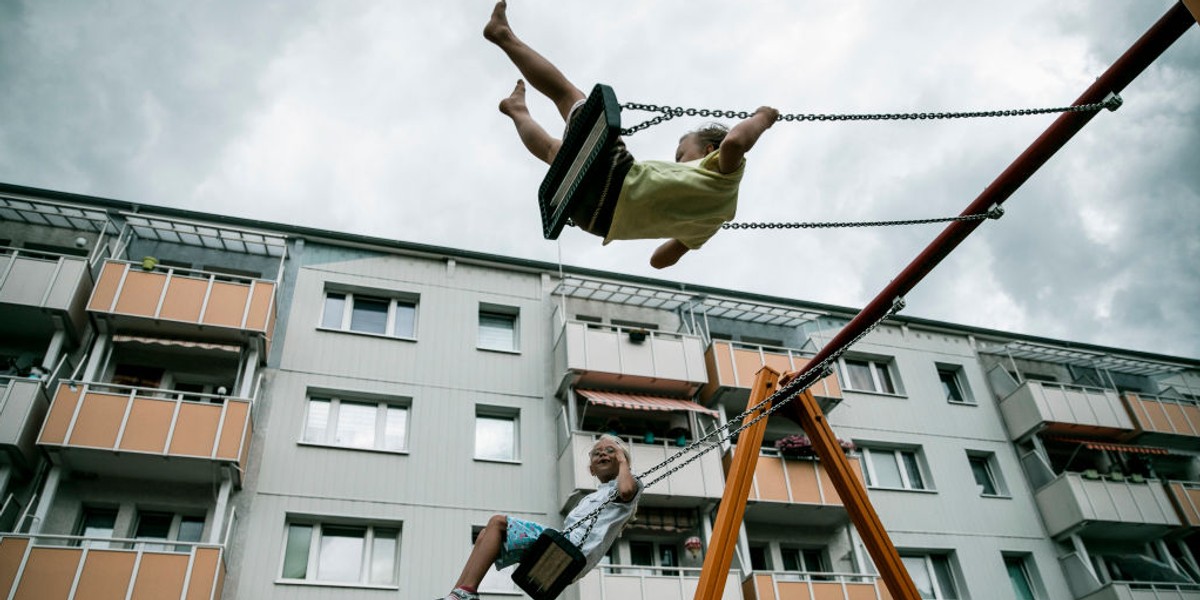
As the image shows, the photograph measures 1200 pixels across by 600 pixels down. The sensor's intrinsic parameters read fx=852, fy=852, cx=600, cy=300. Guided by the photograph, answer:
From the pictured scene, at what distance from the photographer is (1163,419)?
864 inches

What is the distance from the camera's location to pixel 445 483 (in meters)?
15.9

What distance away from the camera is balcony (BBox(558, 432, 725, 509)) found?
52.0 ft

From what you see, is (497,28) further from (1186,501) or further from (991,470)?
(1186,501)

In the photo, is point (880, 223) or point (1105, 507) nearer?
point (880, 223)

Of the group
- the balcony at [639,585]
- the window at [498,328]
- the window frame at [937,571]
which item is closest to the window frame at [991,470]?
the window frame at [937,571]

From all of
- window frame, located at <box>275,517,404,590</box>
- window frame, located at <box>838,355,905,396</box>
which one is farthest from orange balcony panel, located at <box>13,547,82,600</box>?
window frame, located at <box>838,355,905,396</box>

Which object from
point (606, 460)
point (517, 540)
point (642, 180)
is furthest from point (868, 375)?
point (642, 180)

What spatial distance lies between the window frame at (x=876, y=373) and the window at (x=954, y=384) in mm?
1255

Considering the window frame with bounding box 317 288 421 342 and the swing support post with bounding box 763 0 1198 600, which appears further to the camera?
the window frame with bounding box 317 288 421 342

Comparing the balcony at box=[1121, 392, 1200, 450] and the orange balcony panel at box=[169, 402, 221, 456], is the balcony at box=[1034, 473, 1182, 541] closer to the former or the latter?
the balcony at box=[1121, 392, 1200, 450]

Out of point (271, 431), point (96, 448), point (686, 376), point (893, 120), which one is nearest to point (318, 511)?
point (271, 431)

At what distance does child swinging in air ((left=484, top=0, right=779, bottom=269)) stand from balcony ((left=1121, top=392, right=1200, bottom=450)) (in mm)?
21300

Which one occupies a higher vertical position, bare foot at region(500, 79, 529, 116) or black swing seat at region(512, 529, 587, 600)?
bare foot at region(500, 79, 529, 116)

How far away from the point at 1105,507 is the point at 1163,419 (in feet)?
14.1
